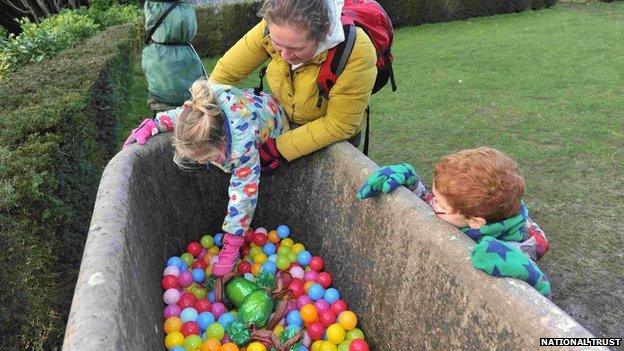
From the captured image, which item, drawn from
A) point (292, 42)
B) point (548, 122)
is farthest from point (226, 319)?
point (548, 122)

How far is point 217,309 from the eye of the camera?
124 inches

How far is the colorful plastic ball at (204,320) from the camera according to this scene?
118 inches

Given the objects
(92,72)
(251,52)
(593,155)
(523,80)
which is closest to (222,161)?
(251,52)

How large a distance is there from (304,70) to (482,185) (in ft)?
4.10

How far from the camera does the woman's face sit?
264cm

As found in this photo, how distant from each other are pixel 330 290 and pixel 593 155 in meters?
3.14

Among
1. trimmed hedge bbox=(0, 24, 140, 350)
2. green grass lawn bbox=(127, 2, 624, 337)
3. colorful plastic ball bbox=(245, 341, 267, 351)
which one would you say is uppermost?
trimmed hedge bbox=(0, 24, 140, 350)

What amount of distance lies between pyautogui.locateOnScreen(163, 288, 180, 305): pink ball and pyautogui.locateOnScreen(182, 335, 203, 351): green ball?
30 cm

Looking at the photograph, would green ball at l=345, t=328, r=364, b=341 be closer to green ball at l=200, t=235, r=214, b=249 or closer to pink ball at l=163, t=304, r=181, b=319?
pink ball at l=163, t=304, r=181, b=319

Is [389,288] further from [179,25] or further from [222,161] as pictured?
[179,25]

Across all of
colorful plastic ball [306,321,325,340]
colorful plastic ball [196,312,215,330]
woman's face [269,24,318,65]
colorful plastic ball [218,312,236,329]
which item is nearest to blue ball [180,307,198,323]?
colorful plastic ball [196,312,215,330]

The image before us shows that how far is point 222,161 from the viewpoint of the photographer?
290 cm

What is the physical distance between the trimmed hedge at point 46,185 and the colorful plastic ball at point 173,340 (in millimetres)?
516

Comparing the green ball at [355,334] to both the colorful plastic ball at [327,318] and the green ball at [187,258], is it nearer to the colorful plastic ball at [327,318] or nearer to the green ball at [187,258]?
the colorful plastic ball at [327,318]
